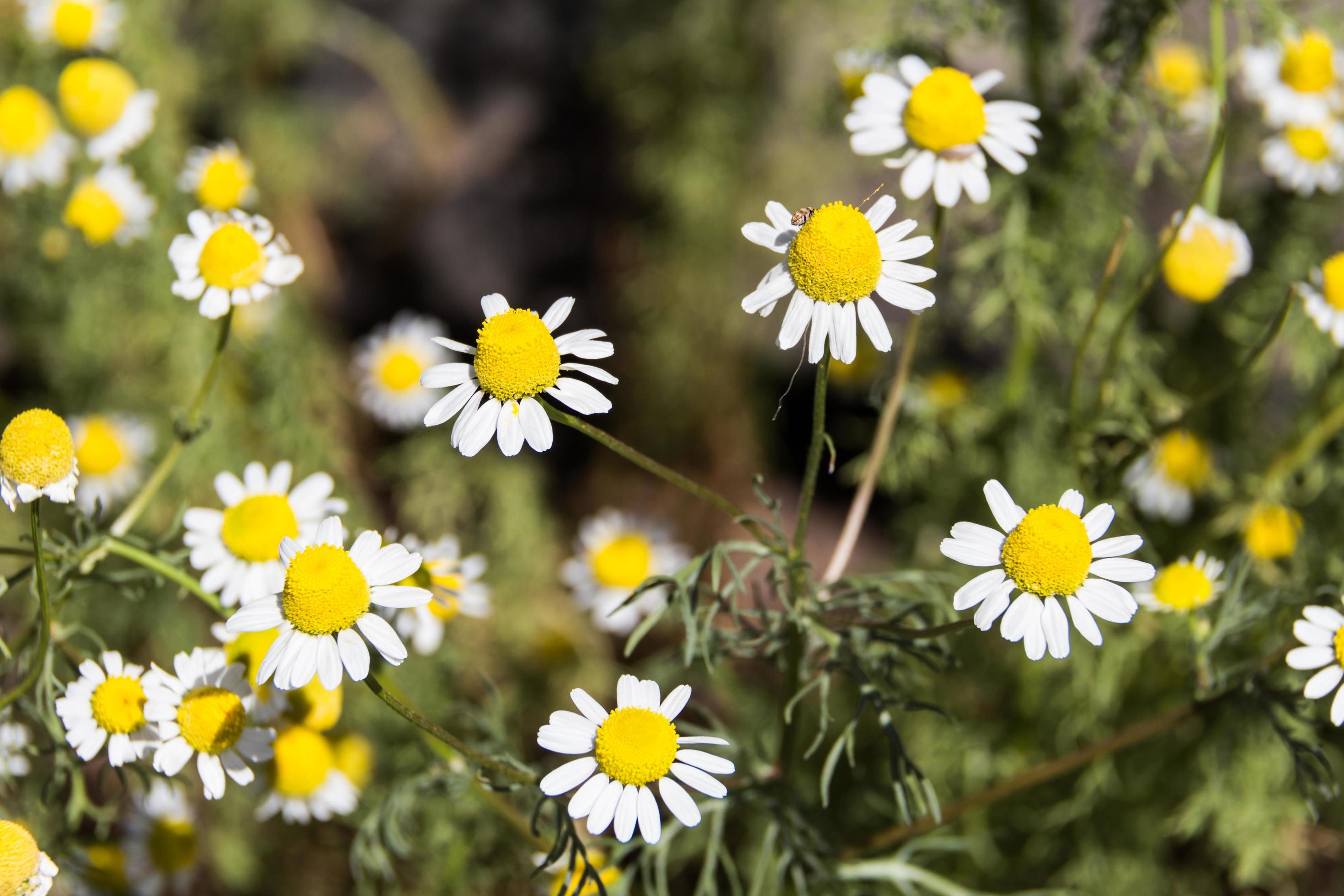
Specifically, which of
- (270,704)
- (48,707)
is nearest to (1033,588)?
(270,704)

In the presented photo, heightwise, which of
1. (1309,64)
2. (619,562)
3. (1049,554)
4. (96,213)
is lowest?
(619,562)

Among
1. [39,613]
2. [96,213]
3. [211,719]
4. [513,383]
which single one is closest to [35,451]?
[39,613]

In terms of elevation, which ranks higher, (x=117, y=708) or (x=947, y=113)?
(x=947, y=113)

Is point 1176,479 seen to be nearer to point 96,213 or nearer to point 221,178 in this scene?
point 221,178

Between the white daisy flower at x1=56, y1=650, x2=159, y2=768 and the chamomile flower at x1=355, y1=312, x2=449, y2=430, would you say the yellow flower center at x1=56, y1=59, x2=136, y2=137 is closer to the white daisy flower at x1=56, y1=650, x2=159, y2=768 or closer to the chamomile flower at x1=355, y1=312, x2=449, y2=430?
the chamomile flower at x1=355, y1=312, x2=449, y2=430

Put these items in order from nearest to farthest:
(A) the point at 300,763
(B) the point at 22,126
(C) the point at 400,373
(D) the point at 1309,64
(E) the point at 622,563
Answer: (A) the point at 300,763
(D) the point at 1309,64
(B) the point at 22,126
(E) the point at 622,563
(C) the point at 400,373

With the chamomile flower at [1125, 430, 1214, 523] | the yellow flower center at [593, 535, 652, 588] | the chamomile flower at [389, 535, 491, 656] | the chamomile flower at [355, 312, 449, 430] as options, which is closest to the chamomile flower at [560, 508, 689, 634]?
the yellow flower center at [593, 535, 652, 588]

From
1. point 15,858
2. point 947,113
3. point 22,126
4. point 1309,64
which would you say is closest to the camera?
point 15,858
